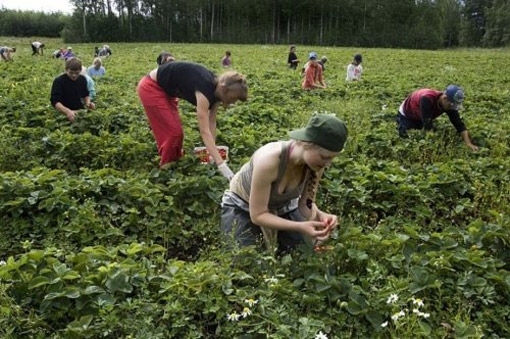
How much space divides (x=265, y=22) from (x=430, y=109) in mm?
56020

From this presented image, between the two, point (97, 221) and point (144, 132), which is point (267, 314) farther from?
point (144, 132)

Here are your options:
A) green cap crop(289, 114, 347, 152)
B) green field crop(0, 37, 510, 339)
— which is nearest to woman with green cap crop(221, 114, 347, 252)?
green cap crop(289, 114, 347, 152)

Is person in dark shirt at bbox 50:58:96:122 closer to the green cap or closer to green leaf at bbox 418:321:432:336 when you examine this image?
the green cap

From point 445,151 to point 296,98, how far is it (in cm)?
536

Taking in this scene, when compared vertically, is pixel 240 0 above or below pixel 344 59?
above

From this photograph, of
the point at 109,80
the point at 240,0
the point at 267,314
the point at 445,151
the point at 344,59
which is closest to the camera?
the point at 267,314

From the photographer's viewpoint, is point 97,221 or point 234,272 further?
point 97,221

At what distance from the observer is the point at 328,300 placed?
302 centimetres

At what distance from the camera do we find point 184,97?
500cm

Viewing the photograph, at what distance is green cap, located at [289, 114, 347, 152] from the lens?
108 inches

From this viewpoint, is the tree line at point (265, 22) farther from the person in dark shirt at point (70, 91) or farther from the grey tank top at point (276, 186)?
the grey tank top at point (276, 186)

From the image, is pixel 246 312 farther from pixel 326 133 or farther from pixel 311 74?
pixel 311 74

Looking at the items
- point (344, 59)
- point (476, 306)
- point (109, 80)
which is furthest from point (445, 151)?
point (344, 59)

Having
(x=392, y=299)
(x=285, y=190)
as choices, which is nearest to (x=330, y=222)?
(x=285, y=190)
